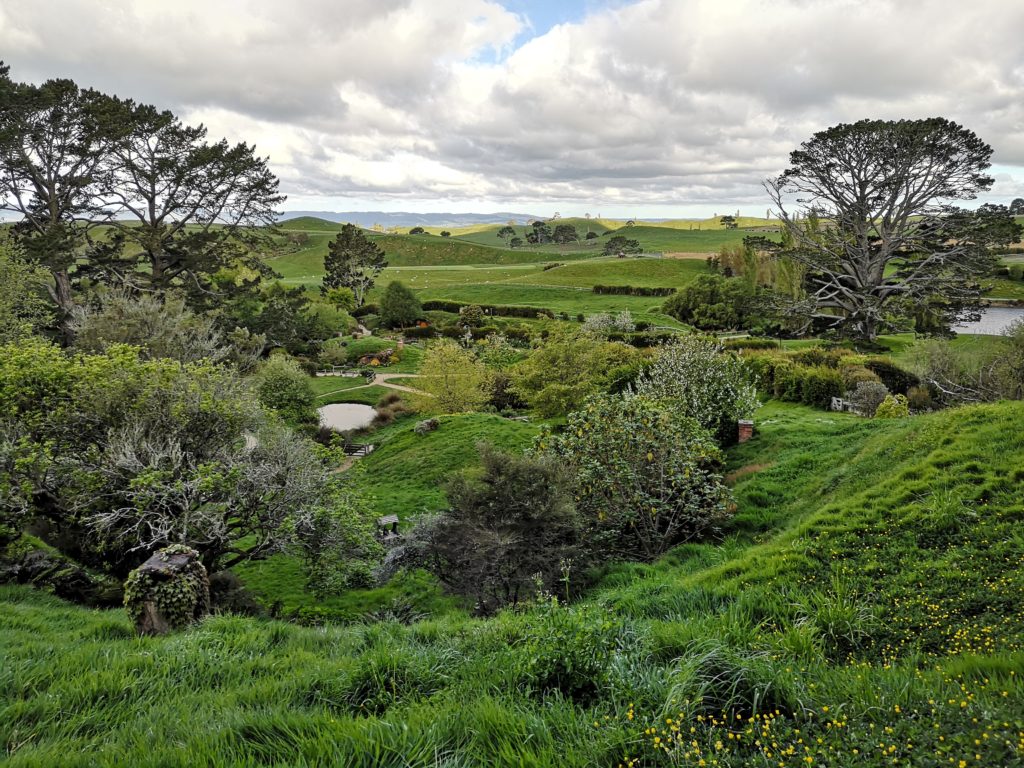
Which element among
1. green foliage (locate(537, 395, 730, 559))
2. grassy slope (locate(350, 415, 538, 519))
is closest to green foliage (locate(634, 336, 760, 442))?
green foliage (locate(537, 395, 730, 559))

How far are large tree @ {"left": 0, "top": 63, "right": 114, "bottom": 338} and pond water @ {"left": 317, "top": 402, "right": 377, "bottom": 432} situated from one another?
44.2ft

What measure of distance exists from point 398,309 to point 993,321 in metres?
62.3

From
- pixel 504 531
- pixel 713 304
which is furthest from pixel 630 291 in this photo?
pixel 504 531

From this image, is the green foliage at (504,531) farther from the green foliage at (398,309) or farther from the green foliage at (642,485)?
the green foliage at (398,309)

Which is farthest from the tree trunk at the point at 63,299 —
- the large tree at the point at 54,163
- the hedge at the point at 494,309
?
the hedge at the point at 494,309

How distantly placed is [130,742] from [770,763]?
3966mm

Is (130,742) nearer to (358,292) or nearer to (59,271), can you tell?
(59,271)

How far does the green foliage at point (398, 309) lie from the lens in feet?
193

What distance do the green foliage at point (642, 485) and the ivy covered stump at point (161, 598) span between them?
22.3ft

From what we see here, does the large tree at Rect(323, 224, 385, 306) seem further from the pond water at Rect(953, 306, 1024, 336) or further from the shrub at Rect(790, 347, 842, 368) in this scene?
the pond water at Rect(953, 306, 1024, 336)

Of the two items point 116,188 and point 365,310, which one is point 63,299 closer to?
point 116,188

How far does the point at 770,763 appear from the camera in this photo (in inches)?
124

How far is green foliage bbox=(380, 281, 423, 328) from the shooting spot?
58.9 m

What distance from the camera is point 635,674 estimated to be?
4.21 m
